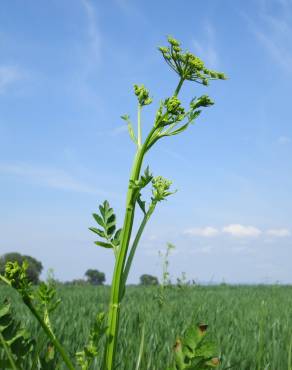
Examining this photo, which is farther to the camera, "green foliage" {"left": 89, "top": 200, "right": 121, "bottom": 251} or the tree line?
the tree line

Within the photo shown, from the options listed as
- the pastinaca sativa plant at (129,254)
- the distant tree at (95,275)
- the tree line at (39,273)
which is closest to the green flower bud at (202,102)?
the pastinaca sativa plant at (129,254)

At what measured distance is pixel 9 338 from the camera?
1492 millimetres

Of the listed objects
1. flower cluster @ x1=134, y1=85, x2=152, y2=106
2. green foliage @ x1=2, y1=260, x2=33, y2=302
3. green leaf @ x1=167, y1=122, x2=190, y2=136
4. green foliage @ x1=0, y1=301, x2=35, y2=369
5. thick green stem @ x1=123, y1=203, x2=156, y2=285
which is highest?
flower cluster @ x1=134, y1=85, x2=152, y2=106

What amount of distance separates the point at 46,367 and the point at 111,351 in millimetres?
302

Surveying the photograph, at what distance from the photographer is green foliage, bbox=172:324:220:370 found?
5.06ft

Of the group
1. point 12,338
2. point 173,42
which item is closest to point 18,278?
point 12,338

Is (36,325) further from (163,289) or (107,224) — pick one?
(107,224)

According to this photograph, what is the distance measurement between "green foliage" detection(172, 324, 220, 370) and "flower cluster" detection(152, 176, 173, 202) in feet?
1.47

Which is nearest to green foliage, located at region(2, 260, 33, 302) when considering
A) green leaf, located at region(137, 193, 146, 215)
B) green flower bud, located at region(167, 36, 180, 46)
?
green leaf, located at region(137, 193, 146, 215)

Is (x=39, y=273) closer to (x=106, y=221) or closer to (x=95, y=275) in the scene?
(x=95, y=275)

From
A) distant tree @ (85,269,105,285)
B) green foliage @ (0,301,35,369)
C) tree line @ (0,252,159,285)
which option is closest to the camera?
green foliage @ (0,301,35,369)

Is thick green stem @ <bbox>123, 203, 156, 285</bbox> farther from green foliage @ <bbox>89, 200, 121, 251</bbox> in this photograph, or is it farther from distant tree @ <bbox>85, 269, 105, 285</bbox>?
distant tree @ <bbox>85, 269, 105, 285</bbox>

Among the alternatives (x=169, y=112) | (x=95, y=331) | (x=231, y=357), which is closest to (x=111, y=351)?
(x=95, y=331)

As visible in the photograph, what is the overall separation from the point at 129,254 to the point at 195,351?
1.25 feet
